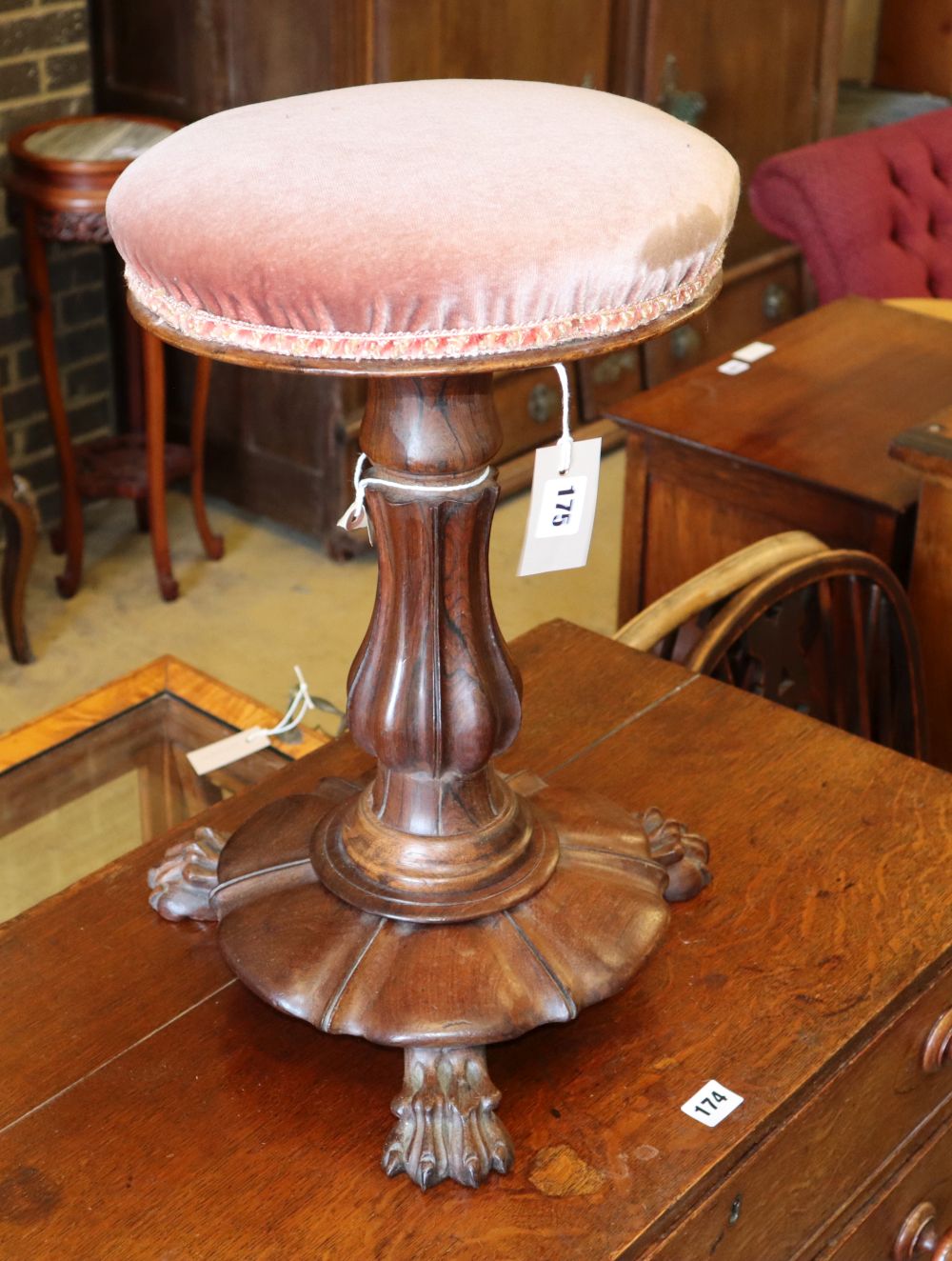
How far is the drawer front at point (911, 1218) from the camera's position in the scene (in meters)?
1.24

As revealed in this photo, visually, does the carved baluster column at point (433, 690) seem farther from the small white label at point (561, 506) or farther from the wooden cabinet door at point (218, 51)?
the wooden cabinet door at point (218, 51)

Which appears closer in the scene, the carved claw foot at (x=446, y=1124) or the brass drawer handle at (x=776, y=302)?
the carved claw foot at (x=446, y=1124)

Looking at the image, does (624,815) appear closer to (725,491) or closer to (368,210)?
(368,210)

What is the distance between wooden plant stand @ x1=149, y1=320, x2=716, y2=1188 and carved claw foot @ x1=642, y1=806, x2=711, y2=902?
0.04m

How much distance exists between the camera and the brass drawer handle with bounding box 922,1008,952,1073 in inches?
47.8

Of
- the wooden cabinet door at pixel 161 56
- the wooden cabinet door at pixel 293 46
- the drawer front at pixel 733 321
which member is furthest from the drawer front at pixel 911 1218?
the drawer front at pixel 733 321

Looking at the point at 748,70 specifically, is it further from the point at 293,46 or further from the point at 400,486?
the point at 400,486

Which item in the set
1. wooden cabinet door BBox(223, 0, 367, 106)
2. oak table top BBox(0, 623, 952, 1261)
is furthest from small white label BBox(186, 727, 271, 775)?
wooden cabinet door BBox(223, 0, 367, 106)

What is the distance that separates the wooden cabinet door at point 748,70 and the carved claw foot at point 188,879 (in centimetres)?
263

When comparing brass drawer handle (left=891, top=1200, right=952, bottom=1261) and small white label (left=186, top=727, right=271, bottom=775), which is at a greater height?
small white label (left=186, top=727, right=271, bottom=775)

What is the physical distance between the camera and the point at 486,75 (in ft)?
9.82

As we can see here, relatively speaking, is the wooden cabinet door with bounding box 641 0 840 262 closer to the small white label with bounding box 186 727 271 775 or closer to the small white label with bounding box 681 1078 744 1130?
the small white label with bounding box 186 727 271 775

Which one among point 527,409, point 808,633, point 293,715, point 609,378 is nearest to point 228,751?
point 293,715

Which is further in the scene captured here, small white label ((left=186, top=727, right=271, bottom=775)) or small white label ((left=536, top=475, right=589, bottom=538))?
small white label ((left=186, top=727, right=271, bottom=775))
